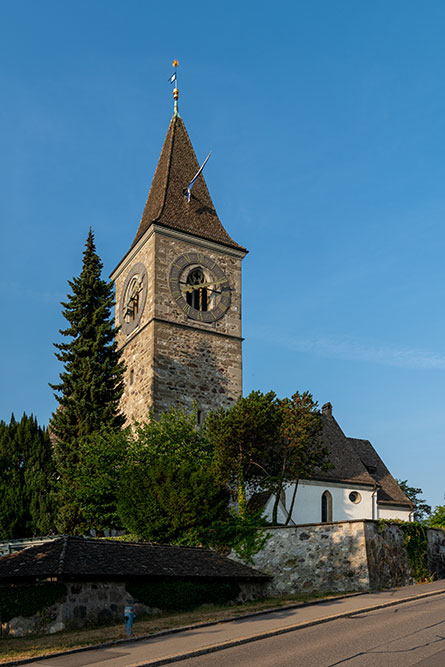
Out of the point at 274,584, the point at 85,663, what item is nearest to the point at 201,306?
the point at 274,584

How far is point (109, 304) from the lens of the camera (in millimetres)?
31891

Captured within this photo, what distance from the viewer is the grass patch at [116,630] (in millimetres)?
13969

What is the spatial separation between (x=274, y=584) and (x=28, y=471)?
13.5m

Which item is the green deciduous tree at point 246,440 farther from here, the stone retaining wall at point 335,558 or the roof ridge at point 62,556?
the roof ridge at point 62,556

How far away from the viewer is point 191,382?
35812 millimetres

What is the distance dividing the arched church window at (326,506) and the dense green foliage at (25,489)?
582 inches

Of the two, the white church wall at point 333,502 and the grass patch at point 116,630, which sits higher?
the white church wall at point 333,502

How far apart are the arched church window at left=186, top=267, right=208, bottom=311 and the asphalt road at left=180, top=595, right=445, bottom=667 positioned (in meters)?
24.1

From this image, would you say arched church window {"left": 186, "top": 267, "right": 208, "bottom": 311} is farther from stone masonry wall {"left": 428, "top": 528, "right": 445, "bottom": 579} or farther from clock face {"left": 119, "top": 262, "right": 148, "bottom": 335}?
stone masonry wall {"left": 428, "top": 528, "right": 445, "bottom": 579}

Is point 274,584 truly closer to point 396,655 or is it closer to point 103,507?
point 103,507

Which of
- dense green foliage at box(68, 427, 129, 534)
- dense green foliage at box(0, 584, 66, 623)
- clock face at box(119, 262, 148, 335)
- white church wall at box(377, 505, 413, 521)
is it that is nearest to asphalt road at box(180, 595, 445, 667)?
dense green foliage at box(0, 584, 66, 623)

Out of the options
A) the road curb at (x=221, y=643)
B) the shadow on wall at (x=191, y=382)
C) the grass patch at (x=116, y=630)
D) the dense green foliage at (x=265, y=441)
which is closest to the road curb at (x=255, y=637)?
the road curb at (x=221, y=643)

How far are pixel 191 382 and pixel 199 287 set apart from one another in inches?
215

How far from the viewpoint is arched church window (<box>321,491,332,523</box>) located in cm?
3775
